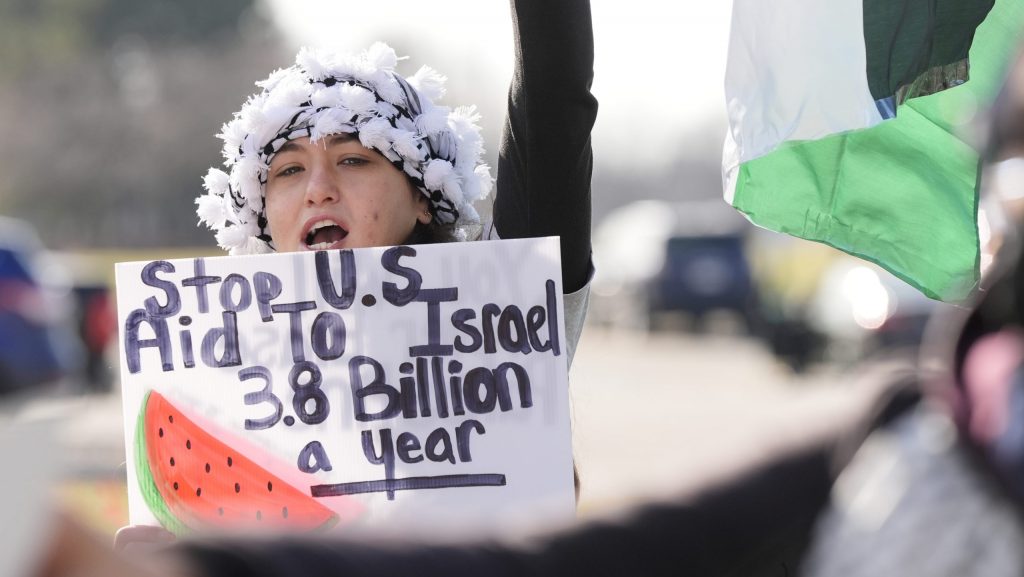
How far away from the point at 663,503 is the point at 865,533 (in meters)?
0.14

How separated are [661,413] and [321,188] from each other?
13.1m

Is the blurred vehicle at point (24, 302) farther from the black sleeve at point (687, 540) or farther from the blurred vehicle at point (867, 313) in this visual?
the black sleeve at point (687, 540)

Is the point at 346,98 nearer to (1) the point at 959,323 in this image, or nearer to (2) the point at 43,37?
(1) the point at 959,323

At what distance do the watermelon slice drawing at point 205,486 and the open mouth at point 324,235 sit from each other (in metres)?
0.36

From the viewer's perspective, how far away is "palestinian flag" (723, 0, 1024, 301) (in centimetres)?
258

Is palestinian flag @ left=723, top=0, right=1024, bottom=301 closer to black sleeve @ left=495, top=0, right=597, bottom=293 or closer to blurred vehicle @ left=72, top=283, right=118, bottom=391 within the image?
black sleeve @ left=495, top=0, right=597, bottom=293

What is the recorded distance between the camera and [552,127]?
7.11ft

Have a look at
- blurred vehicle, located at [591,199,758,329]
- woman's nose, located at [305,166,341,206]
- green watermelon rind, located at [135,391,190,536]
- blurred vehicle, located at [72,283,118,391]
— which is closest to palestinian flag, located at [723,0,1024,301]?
woman's nose, located at [305,166,341,206]

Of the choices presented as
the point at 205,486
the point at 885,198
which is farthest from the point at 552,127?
the point at 885,198

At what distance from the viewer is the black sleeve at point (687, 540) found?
988 mm

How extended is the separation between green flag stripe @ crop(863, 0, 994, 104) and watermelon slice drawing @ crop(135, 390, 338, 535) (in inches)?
52.3

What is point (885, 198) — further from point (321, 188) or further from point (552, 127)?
point (321, 188)

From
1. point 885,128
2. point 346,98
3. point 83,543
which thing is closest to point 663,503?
point 83,543

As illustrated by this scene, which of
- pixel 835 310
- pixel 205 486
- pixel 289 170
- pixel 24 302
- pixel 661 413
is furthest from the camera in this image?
pixel 835 310
